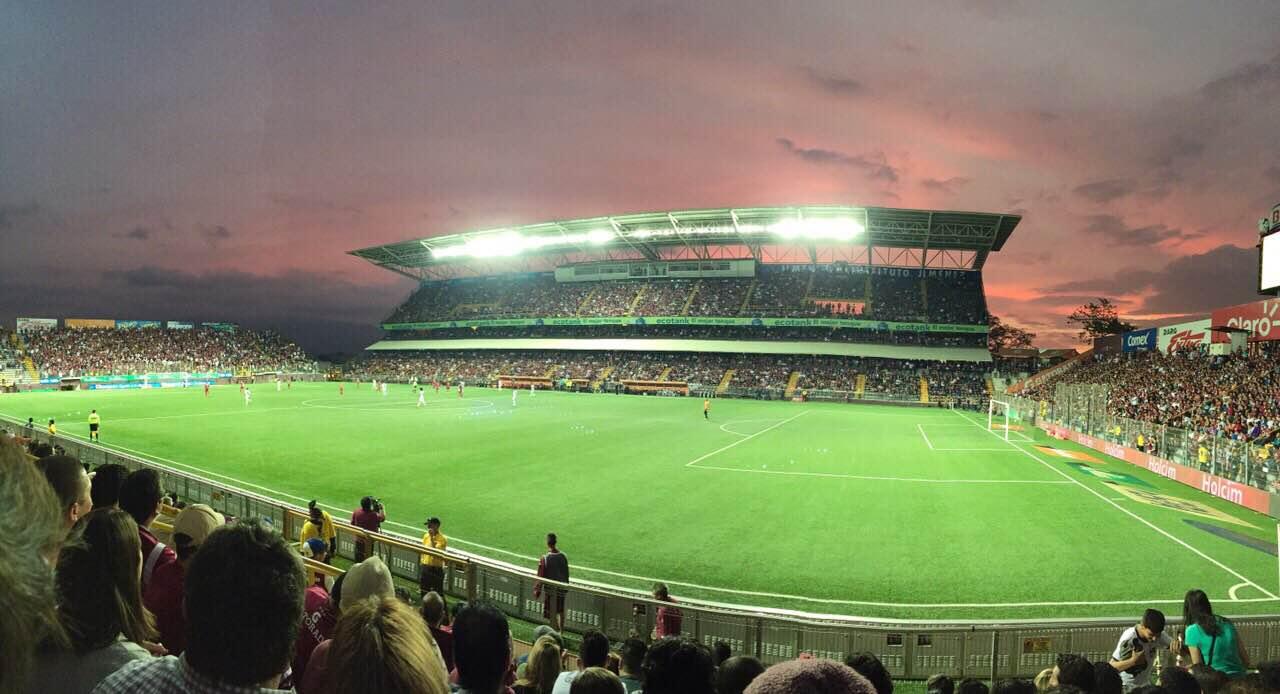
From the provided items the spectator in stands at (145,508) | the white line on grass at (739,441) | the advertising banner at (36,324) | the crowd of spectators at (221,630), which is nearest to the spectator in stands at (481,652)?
the crowd of spectators at (221,630)

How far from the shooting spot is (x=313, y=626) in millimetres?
4289

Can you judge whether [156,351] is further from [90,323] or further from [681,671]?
[681,671]

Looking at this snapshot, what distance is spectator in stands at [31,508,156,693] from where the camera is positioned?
2268mm

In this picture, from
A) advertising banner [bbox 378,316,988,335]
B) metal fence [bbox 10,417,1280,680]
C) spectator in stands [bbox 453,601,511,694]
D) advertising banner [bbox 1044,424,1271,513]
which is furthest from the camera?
advertising banner [bbox 378,316,988,335]

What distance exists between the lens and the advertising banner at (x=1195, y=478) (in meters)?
17.5

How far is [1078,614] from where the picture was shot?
1022 centimetres

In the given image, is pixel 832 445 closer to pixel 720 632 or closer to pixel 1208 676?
pixel 720 632

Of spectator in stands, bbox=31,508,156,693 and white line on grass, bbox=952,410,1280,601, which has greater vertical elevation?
spectator in stands, bbox=31,508,156,693

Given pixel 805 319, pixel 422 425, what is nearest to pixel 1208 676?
pixel 422 425

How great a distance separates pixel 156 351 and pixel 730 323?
68444 millimetres

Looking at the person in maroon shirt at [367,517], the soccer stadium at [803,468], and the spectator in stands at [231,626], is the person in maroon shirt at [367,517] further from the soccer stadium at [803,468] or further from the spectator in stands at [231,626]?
the spectator in stands at [231,626]

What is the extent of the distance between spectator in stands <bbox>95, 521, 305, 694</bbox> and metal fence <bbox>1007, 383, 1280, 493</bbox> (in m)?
23.2

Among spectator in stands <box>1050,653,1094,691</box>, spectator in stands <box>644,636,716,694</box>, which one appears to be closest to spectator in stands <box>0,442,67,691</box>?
spectator in stands <box>644,636,716,694</box>

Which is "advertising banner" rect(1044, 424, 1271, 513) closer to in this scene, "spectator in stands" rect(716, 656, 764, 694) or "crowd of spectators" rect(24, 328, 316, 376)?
"spectator in stands" rect(716, 656, 764, 694)
